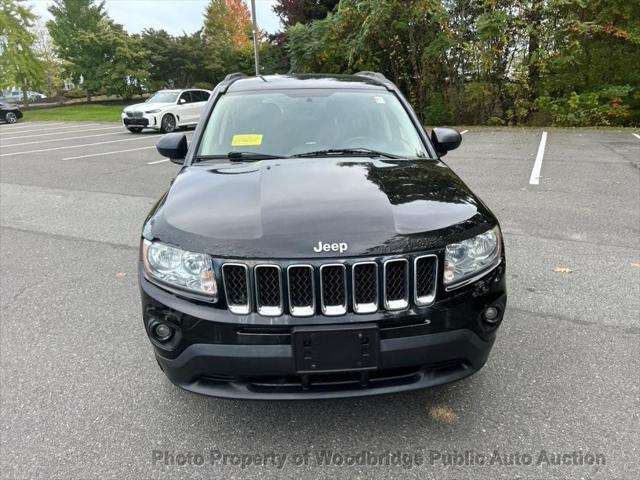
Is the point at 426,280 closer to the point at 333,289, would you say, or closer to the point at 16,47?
the point at 333,289

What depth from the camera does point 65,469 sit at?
228 centimetres

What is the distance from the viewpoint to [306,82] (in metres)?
3.94

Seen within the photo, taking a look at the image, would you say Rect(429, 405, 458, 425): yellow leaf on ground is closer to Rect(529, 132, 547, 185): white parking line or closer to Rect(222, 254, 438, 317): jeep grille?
Rect(222, 254, 438, 317): jeep grille

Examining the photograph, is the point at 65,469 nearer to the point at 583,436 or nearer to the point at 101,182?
the point at 583,436

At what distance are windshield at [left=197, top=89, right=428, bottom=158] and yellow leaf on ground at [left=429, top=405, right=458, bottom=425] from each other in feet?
5.28

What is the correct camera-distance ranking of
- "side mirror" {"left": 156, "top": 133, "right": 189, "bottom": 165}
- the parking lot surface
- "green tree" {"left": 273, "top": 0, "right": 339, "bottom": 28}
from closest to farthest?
the parking lot surface → "side mirror" {"left": 156, "top": 133, "right": 189, "bottom": 165} → "green tree" {"left": 273, "top": 0, "right": 339, "bottom": 28}

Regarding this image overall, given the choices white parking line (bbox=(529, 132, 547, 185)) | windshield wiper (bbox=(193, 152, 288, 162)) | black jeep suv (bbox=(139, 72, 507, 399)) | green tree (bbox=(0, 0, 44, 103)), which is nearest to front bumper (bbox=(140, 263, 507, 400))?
black jeep suv (bbox=(139, 72, 507, 399))

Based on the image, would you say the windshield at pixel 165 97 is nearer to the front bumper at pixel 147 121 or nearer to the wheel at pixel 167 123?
the wheel at pixel 167 123

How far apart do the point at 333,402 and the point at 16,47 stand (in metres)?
44.0

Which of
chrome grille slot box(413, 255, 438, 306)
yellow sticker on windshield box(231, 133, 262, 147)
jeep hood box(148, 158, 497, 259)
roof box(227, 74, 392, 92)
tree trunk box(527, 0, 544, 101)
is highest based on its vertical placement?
tree trunk box(527, 0, 544, 101)

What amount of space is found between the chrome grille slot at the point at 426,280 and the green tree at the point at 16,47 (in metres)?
43.7

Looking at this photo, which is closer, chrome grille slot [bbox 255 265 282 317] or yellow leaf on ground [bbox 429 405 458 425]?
chrome grille slot [bbox 255 265 282 317]

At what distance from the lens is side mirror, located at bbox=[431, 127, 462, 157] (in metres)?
Answer: 3.70

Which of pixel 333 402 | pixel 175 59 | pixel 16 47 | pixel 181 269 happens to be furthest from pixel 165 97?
pixel 16 47
